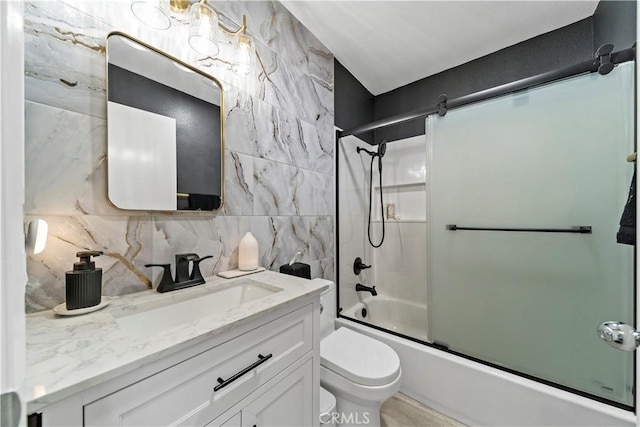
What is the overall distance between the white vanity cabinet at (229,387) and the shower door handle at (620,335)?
783 millimetres

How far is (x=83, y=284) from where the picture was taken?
0.72 metres

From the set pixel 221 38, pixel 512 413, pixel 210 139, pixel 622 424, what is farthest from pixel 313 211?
pixel 622 424

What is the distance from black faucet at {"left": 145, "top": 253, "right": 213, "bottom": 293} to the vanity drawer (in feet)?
1.46

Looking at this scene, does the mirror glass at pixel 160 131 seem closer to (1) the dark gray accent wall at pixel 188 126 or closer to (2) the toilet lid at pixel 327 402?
(1) the dark gray accent wall at pixel 188 126

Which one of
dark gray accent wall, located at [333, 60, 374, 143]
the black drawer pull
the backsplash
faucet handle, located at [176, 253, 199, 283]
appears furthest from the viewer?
dark gray accent wall, located at [333, 60, 374, 143]

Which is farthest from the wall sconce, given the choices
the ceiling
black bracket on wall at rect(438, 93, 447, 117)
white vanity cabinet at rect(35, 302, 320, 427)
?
black bracket on wall at rect(438, 93, 447, 117)

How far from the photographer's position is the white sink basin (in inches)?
30.2

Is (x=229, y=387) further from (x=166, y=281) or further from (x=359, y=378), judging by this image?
(x=359, y=378)

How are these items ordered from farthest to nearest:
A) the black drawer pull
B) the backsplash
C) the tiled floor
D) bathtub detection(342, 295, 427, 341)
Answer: bathtub detection(342, 295, 427, 341) → the tiled floor → the backsplash → the black drawer pull

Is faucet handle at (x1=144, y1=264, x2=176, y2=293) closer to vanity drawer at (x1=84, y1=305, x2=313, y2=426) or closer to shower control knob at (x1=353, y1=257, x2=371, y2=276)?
vanity drawer at (x1=84, y1=305, x2=313, y2=426)

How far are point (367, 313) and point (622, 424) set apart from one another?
1.52m

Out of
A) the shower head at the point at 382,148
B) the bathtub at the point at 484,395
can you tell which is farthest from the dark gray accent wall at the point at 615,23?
the bathtub at the point at 484,395

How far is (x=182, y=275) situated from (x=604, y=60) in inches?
87.2

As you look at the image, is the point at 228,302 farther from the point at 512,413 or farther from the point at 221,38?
the point at 512,413
